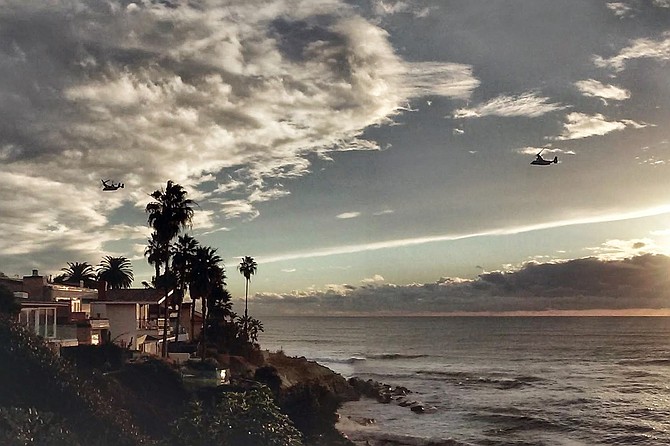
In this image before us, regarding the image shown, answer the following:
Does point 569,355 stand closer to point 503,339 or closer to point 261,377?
point 503,339

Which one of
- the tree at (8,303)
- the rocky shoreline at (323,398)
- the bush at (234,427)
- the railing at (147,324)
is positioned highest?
the tree at (8,303)

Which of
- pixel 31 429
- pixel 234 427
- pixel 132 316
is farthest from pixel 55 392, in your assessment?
pixel 132 316

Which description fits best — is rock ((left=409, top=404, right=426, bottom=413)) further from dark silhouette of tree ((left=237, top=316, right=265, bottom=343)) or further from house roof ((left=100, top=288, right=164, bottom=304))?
dark silhouette of tree ((left=237, top=316, right=265, bottom=343))

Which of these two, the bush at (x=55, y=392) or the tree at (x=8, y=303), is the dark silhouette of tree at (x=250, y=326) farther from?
the bush at (x=55, y=392)

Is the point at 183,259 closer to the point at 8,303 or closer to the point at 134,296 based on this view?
the point at 134,296

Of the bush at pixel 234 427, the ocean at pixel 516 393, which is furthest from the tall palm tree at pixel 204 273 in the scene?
the bush at pixel 234 427

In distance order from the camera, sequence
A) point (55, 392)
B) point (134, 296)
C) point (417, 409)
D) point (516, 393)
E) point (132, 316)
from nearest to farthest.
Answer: point (55, 392) < point (132, 316) < point (134, 296) < point (417, 409) < point (516, 393)

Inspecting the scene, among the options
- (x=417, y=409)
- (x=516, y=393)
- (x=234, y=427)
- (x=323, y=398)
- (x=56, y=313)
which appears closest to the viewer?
(x=234, y=427)
